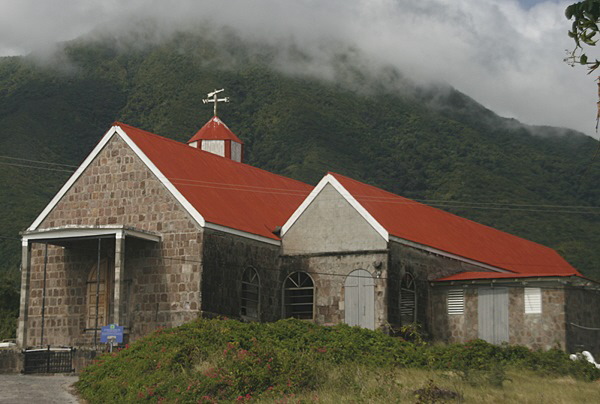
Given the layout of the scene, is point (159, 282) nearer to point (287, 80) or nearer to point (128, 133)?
point (128, 133)

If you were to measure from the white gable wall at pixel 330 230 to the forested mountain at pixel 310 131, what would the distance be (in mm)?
34249

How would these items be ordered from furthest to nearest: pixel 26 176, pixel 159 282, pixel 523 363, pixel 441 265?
pixel 26 176 → pixel 441 265 → pixel 159 282 → pixel 523 363

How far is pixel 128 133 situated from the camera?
35.5 meters

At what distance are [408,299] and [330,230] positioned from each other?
12.3 ft

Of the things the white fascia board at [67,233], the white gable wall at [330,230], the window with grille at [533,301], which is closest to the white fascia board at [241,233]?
the white gable wall at [330,230]

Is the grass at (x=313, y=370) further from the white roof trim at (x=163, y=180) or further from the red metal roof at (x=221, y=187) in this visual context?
the red metal roof at (x=221, y=187)

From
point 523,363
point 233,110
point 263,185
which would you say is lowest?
point 523,363

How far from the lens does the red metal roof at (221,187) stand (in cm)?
3481

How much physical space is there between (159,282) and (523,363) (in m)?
12.0

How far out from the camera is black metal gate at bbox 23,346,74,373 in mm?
30500

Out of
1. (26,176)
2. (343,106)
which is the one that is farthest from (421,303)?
(343,106)

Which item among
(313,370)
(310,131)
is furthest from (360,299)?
(310,131)

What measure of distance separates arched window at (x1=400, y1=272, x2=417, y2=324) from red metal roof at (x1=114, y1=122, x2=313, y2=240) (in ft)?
16.2

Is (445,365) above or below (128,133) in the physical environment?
below
